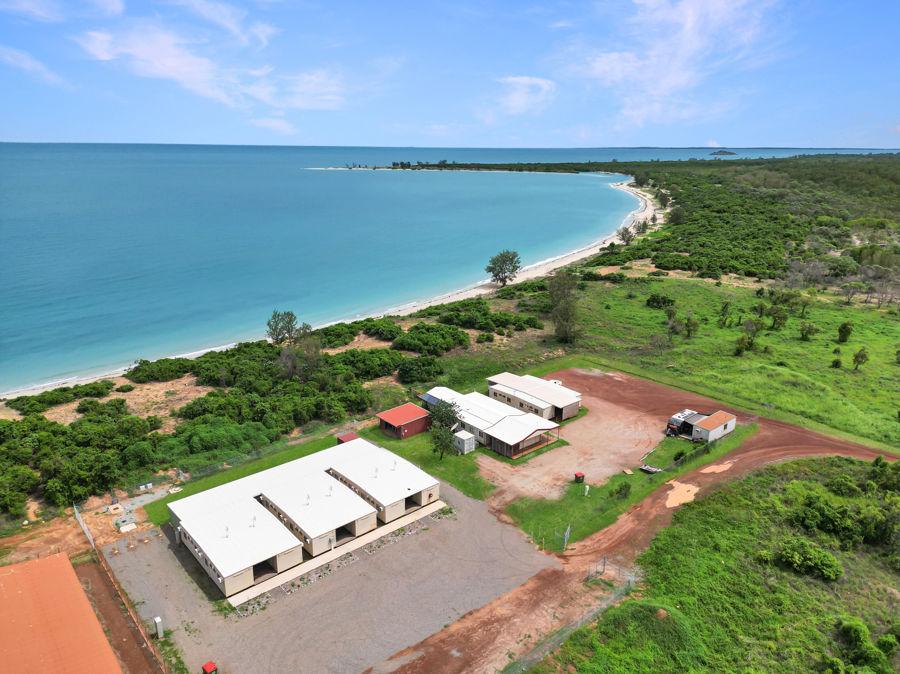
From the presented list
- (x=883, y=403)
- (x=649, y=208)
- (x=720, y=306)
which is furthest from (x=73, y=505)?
(x=649, y=208)

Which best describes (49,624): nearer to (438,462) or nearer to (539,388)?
(438,462)

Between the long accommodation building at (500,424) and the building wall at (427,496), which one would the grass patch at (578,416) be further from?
the building wall at (427,496)

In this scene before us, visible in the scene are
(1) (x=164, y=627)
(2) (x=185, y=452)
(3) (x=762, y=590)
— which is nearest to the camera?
(1) (x=164, y=627)

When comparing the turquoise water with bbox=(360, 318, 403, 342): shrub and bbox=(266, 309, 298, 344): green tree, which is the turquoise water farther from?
bbox=(360, 318, 403, 342): shrub

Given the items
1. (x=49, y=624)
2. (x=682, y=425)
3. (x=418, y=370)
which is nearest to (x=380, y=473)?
(x=49, y=624)

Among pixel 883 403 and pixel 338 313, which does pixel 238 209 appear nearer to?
pixel 338 313

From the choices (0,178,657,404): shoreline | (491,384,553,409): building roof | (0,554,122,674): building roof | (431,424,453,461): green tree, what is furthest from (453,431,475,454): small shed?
(0,178,657,404): shoreline

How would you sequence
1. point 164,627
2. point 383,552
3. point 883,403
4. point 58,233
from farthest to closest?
point 58,233 < point 883,403 < point 383,552 < point 164,627

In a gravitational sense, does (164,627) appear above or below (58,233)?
below
